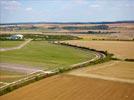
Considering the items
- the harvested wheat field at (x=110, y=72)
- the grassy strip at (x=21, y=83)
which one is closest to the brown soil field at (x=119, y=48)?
the harvested wheat field at (x=110, y=72)

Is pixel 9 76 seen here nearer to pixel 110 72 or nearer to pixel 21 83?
pixel 21 83

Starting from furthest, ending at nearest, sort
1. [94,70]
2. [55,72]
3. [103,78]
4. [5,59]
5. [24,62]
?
[5,59]
[24,62]
[94,70]
[55,72]
[103,78]

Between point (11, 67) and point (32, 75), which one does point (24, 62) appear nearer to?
point (11, 67)

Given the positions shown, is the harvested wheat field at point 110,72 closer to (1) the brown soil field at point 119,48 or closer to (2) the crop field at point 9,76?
(2) the crop field at point 9,76

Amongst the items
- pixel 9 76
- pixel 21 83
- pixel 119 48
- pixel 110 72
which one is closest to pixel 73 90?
pixel 21 83

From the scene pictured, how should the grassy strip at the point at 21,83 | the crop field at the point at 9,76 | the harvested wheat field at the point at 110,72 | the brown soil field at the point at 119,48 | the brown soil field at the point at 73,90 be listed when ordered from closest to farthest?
1. the brown soil field at the point at 73,90
2. the grassy strip at the point at 21,83
3. the crop field at the point at 9,76
4. the harvested wheat field at the point at 110,72
5. the brown soil field at the point at 119,48

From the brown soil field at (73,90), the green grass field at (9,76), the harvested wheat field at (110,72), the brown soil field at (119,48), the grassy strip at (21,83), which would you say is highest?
the grassy strip at (21,83)

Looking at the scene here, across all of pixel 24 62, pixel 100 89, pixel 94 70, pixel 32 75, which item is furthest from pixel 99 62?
pixel 100 89
